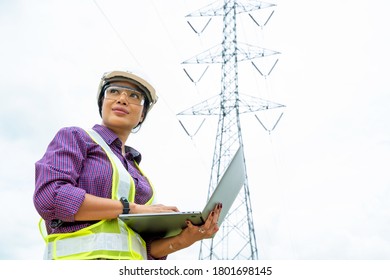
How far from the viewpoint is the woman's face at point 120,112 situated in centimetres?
197

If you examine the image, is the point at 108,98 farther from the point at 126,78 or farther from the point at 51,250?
the point at 51,250

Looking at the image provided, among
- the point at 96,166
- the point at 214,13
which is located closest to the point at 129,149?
the point at 96,166

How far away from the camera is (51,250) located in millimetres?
1624

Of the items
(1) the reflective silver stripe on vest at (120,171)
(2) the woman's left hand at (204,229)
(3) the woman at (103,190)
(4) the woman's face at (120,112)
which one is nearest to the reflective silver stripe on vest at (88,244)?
(3) the woman at (103,190)

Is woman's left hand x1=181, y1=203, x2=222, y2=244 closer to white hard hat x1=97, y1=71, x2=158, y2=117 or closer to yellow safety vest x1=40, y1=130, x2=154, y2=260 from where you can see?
yellow safety vest x1=40, y1=130, x2=154, y2=260

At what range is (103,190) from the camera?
5.64 feet

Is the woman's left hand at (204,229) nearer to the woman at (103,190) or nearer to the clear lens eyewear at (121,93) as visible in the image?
the woman at (103,190)

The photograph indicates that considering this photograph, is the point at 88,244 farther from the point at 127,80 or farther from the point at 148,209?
the point at 127,80

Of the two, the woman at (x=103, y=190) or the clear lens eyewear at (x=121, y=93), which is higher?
the clear lens eyewear at (x=121, y=93)

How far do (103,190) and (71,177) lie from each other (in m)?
0.13

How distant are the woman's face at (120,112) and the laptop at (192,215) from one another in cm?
43

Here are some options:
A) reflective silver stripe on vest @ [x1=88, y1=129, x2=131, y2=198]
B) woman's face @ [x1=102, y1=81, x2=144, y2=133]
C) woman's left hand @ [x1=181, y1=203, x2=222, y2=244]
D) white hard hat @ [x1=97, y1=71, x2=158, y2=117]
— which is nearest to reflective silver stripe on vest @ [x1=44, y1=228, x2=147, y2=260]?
reflective silver stripe on vest @ [x1=88, y1=129, x2=131, y2=198]

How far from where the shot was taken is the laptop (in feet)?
5.41

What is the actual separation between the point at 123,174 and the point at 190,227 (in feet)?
0.98
